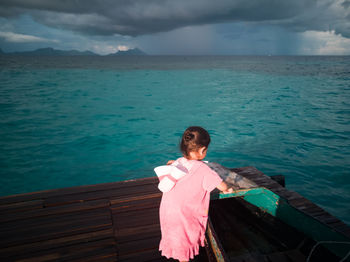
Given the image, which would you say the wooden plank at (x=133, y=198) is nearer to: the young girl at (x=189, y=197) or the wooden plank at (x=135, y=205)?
the wooden plank at (x=135, y=205)

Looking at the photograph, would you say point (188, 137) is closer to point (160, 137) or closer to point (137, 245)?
point (137, 245)

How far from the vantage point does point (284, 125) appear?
13688mm

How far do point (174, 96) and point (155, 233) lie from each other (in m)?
21.0

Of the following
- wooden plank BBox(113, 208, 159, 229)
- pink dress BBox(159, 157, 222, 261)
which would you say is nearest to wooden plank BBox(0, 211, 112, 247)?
wooden plank BBox(113, 208, 159, 229)

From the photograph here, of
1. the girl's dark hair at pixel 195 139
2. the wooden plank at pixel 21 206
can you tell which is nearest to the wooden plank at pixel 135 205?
the wooden plank at pixel 21 206

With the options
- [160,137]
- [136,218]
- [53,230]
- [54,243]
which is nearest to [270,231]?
[136,218]

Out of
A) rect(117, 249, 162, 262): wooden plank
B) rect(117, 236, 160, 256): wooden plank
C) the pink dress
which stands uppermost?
the pink dress

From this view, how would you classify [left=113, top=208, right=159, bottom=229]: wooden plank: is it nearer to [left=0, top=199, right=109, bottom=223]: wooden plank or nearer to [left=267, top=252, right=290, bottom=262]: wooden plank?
[left=0, top=199, right=109, bottom=223]: wooden plank

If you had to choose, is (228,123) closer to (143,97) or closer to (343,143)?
(343,143)

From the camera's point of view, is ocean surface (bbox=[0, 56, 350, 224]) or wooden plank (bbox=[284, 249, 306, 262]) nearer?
wooden plank (bbox=[284, 249, 306, 262])

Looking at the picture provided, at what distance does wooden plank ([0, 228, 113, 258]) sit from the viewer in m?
2.65

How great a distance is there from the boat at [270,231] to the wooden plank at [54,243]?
1487 mm

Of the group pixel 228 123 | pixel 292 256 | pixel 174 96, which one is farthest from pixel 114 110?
pixel 292 256

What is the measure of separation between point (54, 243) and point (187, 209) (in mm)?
1958
